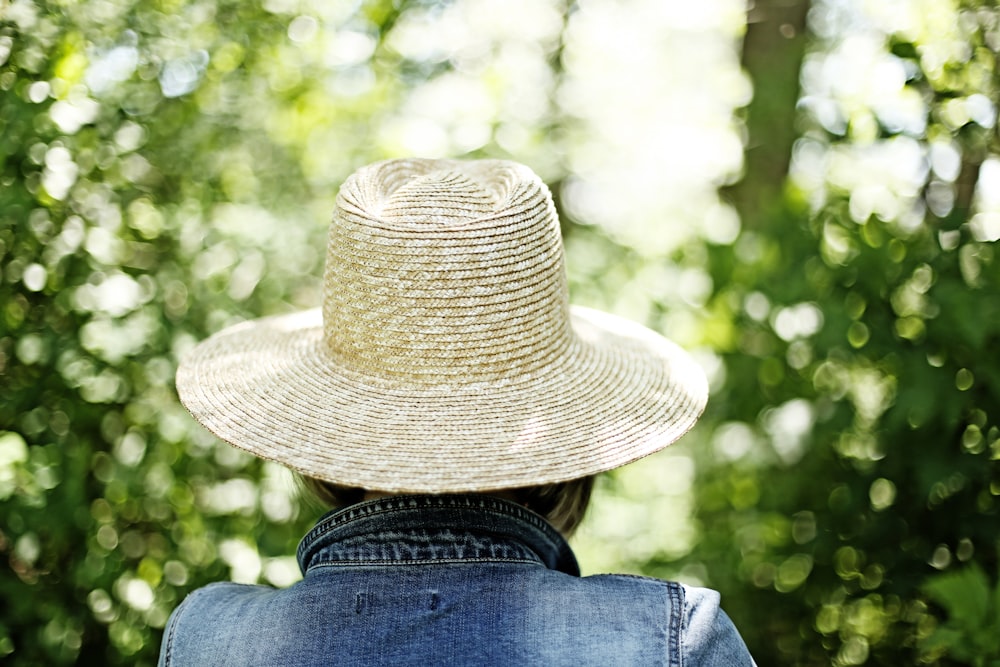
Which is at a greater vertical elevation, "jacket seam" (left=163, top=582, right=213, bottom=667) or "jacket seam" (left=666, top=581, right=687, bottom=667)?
"jacket seam" (left=666, top=581, right=687, bottom=667)

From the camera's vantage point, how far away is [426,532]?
1457 mm

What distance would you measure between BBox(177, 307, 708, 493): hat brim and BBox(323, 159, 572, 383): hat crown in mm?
43

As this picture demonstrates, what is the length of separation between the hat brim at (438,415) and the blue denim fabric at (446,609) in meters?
0.15

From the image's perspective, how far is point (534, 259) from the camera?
1524 millimetres

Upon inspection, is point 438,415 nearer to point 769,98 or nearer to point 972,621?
point 972,621

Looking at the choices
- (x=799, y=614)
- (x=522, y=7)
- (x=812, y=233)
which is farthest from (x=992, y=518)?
(x=522, y=7)

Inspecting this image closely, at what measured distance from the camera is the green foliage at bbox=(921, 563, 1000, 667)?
5.96 ft

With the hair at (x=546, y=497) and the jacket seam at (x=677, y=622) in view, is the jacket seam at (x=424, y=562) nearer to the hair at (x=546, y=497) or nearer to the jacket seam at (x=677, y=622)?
the hair at (x=546, y=497)

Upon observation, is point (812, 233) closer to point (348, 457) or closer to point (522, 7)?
point (348, 457)

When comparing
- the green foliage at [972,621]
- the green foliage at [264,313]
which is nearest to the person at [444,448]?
the green foliage at [972,621]

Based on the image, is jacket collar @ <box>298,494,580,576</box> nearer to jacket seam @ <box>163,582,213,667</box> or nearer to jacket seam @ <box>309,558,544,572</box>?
jacket seam @ <box>309,558,544,572</box>

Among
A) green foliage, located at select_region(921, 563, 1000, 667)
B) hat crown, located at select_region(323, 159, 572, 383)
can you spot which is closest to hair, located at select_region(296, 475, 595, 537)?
hat crown, located at select_region(323, 159, 572, 383)

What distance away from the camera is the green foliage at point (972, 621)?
182 cm

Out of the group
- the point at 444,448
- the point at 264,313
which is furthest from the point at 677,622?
the point at 264,313
